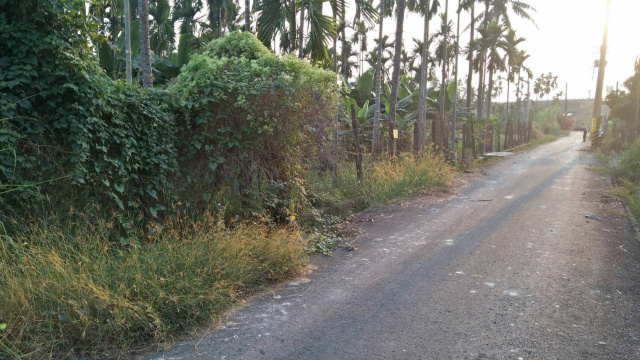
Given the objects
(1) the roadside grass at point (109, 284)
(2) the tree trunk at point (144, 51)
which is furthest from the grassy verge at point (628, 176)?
(2) the tree trunk at point (144, 51)

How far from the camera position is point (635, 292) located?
5.27m

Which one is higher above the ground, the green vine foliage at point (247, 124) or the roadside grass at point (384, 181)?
the green vine foliage at point (247, 124)

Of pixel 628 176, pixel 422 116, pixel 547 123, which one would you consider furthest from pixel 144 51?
pixel 547 123

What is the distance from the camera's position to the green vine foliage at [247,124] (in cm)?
643

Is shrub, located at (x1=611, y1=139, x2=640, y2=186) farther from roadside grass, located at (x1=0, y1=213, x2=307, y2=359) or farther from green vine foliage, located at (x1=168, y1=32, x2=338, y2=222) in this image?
roadside grass, located at (x1=0, y1=213, x2=307, y2=359)

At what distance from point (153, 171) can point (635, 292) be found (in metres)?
6.01

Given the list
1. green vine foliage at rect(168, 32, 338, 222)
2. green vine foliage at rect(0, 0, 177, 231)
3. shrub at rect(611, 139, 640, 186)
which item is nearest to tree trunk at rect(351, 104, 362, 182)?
green vine foliage at rect(168, 32, 338, 222)

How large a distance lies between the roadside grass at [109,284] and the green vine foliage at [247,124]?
3.76 ft

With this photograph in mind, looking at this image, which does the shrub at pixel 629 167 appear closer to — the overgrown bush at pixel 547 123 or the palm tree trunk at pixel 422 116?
the palm tree trunk at pixel 422 116

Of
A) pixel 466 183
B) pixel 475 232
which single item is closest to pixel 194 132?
pixel 475 232

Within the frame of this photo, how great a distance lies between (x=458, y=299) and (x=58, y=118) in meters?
4.90

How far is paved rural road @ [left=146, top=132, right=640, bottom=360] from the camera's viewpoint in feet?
13.1

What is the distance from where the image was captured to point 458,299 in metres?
5.02

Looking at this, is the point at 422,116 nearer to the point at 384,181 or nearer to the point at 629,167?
the point at 384,181
